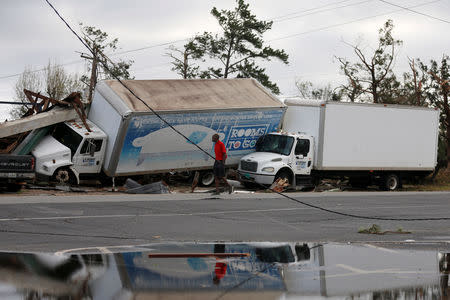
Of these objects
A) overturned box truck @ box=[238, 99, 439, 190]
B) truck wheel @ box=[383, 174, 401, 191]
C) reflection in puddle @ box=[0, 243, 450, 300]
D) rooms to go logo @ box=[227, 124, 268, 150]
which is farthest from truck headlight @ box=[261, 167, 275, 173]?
reflection in puddle @ box=[0, 243, 450, 300]

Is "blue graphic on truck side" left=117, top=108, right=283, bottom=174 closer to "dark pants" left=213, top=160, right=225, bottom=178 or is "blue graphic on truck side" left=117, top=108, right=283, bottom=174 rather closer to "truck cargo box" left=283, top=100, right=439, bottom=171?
"truck cargo box" left=283, top=100, right=439, bottom=171

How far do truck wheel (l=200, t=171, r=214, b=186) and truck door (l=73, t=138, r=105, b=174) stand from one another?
4532 mm

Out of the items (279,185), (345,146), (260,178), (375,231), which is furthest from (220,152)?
(375,231)

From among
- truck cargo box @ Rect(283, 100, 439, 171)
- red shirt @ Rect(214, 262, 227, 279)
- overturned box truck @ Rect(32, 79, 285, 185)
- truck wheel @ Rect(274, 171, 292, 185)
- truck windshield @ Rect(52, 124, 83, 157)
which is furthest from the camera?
truck cargo box @ Rect(283, 100, 439, 171)

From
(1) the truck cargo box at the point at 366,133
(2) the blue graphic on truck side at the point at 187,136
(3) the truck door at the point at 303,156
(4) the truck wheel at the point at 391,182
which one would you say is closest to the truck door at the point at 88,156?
(2) the blue graphic on truck side at the point at 187,136

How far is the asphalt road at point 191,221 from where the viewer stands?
36.6 feet

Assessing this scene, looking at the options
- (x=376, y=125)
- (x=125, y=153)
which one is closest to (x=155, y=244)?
(x=125, y=153)

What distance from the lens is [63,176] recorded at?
23.3 m

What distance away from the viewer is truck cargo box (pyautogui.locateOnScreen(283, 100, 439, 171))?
27.3m

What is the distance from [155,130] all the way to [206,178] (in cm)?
347

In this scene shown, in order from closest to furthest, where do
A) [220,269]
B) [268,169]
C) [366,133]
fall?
[220,269] < [268,169] < [366,133]

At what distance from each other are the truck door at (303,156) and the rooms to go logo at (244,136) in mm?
1891

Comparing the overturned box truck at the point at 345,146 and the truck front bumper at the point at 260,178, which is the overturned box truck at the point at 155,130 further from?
the truck front bumper at the point at 260,178

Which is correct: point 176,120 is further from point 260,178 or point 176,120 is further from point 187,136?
point 260,178
